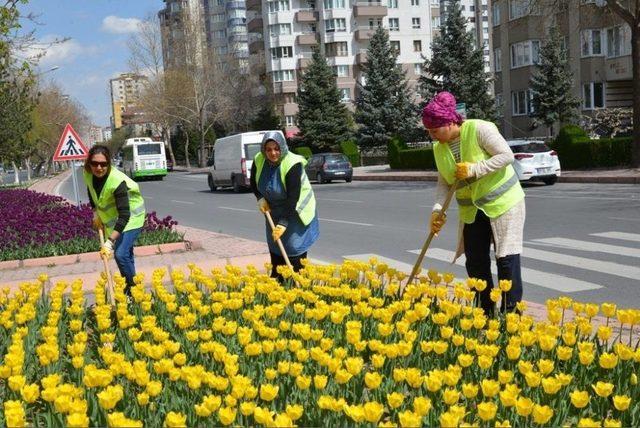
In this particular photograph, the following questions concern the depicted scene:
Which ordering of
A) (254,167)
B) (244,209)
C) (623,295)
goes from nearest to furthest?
1. (254,167)
2. (623,295)
3. (244,209)

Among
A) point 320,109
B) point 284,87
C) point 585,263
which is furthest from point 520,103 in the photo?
point 284,87

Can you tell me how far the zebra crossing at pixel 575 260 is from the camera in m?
7.59

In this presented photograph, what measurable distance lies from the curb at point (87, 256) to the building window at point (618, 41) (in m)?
35.1

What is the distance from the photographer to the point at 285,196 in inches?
245

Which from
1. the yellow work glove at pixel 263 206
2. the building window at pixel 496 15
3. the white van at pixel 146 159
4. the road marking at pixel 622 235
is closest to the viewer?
the yellow work glove at pixel 263 206

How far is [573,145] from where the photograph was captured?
2592cm

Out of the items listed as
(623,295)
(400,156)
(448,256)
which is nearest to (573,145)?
(400,156)

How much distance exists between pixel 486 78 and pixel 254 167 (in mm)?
34967

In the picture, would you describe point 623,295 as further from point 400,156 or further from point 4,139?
point 4,139

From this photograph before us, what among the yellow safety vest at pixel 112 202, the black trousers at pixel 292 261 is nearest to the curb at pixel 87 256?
the yellow safety vest at pixel 112 202

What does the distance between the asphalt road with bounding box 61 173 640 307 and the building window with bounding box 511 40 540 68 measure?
80.6 ft

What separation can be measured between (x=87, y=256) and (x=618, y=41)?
123 feet

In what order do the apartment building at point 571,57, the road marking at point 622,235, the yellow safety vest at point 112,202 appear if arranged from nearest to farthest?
the yellow safety vest at point 112,202 < the road marking at point 622,235 < the apartment building at point 571,57

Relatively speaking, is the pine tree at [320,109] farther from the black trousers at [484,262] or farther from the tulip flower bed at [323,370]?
the tulip flower bed at [323,370]
